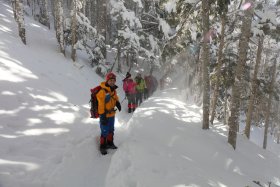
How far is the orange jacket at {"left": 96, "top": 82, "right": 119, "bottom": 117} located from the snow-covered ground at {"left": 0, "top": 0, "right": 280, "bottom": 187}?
1.13 m

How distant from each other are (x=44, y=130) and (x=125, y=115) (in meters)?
6.87

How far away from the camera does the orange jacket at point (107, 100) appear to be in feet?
25.8

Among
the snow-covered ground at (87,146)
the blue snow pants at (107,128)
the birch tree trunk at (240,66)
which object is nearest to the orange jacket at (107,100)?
the blue snow pants at (107,128)

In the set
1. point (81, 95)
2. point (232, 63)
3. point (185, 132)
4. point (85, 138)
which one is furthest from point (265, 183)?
point (232, 63)

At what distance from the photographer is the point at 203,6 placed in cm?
1157

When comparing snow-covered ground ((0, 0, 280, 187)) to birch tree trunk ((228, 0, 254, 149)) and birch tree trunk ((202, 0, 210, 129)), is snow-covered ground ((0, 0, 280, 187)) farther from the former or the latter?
birch tree trunk ((202, 0, 210, 129))

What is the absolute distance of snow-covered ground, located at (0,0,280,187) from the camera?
22.0 ft

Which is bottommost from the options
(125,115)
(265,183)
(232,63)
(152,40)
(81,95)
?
(265,183)

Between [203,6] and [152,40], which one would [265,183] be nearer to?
[203,6]

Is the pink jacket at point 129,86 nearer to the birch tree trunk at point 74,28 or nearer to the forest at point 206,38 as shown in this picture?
the forest at point 206,38

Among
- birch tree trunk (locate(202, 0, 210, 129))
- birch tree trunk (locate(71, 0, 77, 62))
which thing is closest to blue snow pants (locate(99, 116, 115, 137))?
birch tree trunk (locate(202, 0, 210, 129))

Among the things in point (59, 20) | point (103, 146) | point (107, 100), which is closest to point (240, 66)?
point (107, 100)

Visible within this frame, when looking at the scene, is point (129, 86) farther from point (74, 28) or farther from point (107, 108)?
point (107, 108)

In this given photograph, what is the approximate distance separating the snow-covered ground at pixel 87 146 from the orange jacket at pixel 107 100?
1133 millimetres
